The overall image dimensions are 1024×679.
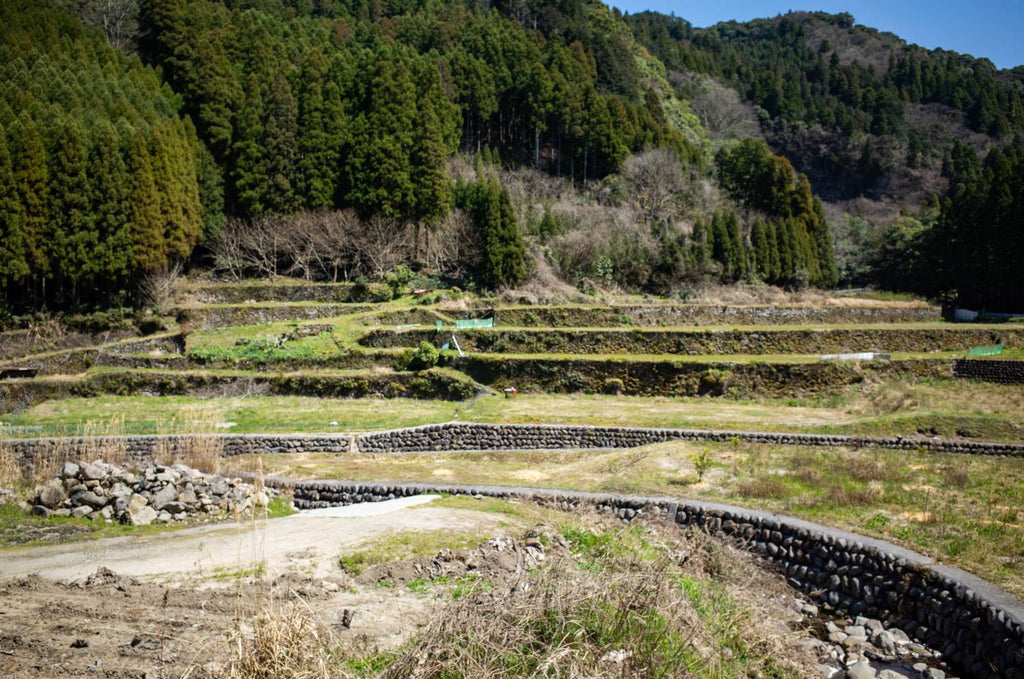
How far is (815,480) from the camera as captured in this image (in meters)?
14.7

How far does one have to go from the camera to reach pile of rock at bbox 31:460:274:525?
12.7 metres

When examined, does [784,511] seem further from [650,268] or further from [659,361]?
[650,268]

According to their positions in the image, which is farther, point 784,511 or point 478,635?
point 784,511

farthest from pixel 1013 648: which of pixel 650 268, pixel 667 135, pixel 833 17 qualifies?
pixel 833 17

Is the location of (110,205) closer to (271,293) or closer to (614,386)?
(271,293)

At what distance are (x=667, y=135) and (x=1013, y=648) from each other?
59967mm

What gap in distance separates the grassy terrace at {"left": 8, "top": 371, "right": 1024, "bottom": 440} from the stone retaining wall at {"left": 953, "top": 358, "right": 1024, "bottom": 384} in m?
0.67

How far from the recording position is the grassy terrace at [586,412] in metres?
19.7

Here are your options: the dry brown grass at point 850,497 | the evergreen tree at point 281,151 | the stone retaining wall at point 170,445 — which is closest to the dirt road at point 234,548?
the stone retaining wall at point 170,445

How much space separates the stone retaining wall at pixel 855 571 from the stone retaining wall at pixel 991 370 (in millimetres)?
17138

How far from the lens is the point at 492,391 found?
89.9 ft

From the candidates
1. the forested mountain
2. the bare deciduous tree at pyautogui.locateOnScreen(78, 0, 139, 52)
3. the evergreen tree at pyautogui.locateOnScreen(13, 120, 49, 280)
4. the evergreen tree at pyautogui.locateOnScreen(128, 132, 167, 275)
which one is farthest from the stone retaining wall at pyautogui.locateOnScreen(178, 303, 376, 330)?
the bare deciduous tree at pyautogui.locateOnScreen(78, 0, 139, 52)

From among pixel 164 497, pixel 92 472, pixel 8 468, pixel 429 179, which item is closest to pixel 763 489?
pixel 164 497

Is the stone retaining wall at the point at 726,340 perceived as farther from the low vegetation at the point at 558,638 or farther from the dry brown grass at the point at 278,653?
the dry brown grass at the point at 278,653
